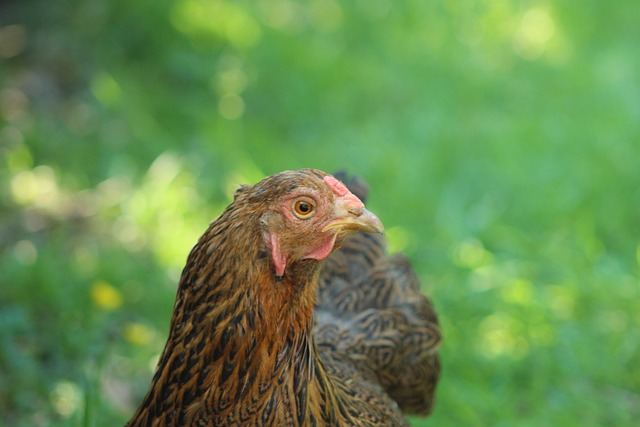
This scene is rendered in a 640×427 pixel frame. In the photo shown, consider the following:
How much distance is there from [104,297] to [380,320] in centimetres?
154

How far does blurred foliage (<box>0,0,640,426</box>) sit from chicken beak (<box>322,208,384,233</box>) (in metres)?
1.37

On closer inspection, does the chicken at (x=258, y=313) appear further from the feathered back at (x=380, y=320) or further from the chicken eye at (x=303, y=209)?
the feathered back at (x=380, y=320)

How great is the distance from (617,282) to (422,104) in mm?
2506

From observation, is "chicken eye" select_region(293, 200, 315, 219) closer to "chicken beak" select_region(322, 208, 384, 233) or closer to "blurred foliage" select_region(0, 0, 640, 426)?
"chicken beak" select_region(322, 208, 384, 233)

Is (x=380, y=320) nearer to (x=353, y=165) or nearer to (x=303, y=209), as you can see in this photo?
(x=303, y=209)

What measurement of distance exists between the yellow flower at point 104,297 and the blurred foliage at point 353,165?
0.04 feet

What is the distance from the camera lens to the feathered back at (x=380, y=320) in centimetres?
327

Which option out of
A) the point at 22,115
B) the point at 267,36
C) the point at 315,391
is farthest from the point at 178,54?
the point at 315,391

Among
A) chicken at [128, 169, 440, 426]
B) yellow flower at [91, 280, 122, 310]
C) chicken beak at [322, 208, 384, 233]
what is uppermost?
yellow flower at [91, 280, 122, 310]

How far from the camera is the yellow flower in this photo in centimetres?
428

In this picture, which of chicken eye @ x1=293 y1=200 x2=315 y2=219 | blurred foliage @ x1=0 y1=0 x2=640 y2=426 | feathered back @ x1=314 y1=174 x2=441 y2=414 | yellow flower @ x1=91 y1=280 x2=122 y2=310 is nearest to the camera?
chicken eye @ x1=293 y1=200 x2=315 y2=219

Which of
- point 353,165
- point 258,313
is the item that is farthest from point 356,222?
point 353,165

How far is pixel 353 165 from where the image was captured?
19.5 feet

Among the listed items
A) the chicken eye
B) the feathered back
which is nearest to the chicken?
the chicken eye
